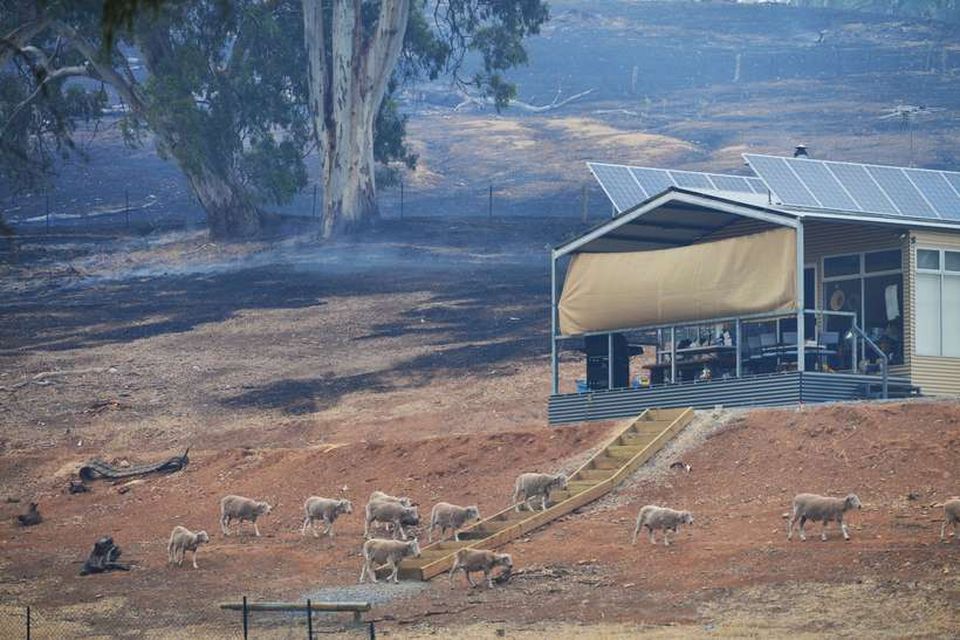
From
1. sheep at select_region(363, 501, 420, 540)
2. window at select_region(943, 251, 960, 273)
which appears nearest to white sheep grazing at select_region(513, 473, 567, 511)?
sheep at select_region(363, 501, 420, 540)

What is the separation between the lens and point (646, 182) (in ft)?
138

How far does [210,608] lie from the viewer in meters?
26.4

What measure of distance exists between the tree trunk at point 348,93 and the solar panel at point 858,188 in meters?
33.9

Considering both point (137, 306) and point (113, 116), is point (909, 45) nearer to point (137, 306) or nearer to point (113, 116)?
point (113, 116)

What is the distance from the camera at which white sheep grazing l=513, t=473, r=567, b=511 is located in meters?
29.7

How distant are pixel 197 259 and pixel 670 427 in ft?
130

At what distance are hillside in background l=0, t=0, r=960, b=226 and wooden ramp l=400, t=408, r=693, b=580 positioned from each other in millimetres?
38539

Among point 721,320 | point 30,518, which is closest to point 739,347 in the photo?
point 721,320

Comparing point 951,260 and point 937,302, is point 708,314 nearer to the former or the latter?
point 937,302

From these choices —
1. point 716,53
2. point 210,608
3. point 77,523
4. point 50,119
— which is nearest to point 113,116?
point 50,119

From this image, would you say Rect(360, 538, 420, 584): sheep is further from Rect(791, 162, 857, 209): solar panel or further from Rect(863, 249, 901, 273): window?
Rect(863, 249, 901, 273): window

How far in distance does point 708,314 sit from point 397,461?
676cm

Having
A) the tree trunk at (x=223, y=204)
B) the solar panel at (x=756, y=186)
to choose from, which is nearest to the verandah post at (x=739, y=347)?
the solar panel at (x=756, y=186)

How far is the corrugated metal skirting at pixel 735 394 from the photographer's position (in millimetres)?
33812
